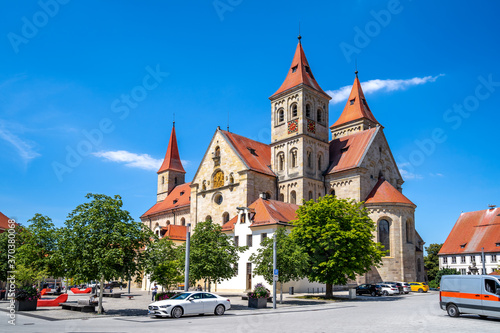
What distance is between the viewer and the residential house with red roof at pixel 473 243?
63.5 meters

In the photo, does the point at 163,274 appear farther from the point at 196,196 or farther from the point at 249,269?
the point at 196,196

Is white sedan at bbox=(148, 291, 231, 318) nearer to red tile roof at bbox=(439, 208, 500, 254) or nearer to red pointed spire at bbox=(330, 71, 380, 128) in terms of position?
red tile roof at bbox=(439, 208, 500, 254)

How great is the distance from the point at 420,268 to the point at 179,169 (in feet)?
159

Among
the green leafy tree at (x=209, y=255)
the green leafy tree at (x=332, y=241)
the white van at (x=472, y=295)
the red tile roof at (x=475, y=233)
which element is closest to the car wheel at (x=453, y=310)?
the white van at (x=472, y=295)

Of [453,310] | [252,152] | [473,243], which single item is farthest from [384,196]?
[453,310]

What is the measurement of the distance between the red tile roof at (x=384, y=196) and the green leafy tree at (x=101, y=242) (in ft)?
105

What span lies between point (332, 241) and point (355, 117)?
4089cm

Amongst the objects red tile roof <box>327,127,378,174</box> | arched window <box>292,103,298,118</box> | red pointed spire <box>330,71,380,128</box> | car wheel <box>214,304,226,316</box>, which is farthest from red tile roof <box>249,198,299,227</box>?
red pointed spire <box>330,71,380,128</box>

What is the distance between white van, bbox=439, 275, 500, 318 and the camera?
21.7 metres

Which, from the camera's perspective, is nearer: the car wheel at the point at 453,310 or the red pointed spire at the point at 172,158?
the car wheel at the point at 453,310

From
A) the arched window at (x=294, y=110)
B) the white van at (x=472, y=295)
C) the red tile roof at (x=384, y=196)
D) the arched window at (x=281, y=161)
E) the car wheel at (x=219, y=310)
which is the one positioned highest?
the arched window at (x=294, y=110)

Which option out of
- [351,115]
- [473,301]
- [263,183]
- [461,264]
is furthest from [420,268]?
[473,301]

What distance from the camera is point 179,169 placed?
8750 centimetres

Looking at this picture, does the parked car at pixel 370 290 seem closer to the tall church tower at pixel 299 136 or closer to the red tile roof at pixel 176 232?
the tall church tower at pixel 299 136
